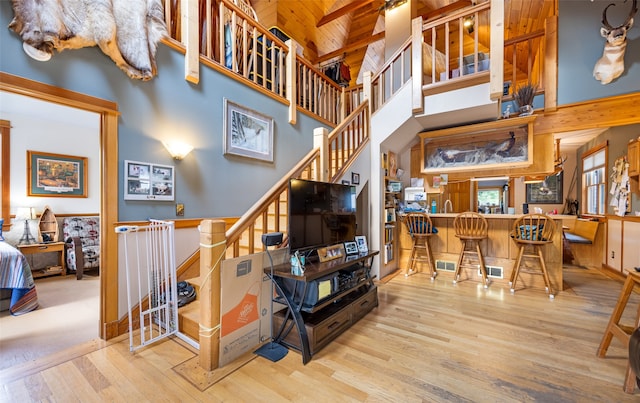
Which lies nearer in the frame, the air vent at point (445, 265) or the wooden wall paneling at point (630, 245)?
the wooden wall paneling at point (630, 245)

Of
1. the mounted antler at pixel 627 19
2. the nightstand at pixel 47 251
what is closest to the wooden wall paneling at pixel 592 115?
the mounted antler at pixel 627 19

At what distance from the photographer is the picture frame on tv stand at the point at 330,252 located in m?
2.34

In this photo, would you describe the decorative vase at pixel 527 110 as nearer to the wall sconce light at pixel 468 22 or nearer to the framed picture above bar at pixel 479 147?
the framed picture above bar at pixel 479 147

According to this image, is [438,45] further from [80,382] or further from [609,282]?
[80,382]

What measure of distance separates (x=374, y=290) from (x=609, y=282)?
12.8ft

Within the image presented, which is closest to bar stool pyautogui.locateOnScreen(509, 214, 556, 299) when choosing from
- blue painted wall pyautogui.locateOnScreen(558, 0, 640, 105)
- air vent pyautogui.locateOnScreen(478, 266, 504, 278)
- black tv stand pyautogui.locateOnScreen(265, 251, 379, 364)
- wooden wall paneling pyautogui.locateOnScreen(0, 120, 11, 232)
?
air vent pyautogui.locateOnScreen(478, 266, 504, 278)

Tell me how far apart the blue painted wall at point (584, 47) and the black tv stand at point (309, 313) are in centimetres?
427

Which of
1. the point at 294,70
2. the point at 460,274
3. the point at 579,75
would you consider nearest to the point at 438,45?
the point at 579,75

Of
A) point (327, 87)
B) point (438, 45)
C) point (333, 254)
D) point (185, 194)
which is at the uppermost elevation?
point (438, 45)

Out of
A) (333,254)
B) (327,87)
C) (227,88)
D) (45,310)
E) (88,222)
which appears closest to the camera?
(333,254)

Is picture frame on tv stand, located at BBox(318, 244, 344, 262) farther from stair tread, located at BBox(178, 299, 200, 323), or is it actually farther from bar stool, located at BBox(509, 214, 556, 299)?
bar stool, located at BBox(509, 214, 556, 299)

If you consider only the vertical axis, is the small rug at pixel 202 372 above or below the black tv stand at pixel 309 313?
below

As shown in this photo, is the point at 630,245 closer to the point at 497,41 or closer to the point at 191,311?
the point at 497,41

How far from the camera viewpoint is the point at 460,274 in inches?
160
